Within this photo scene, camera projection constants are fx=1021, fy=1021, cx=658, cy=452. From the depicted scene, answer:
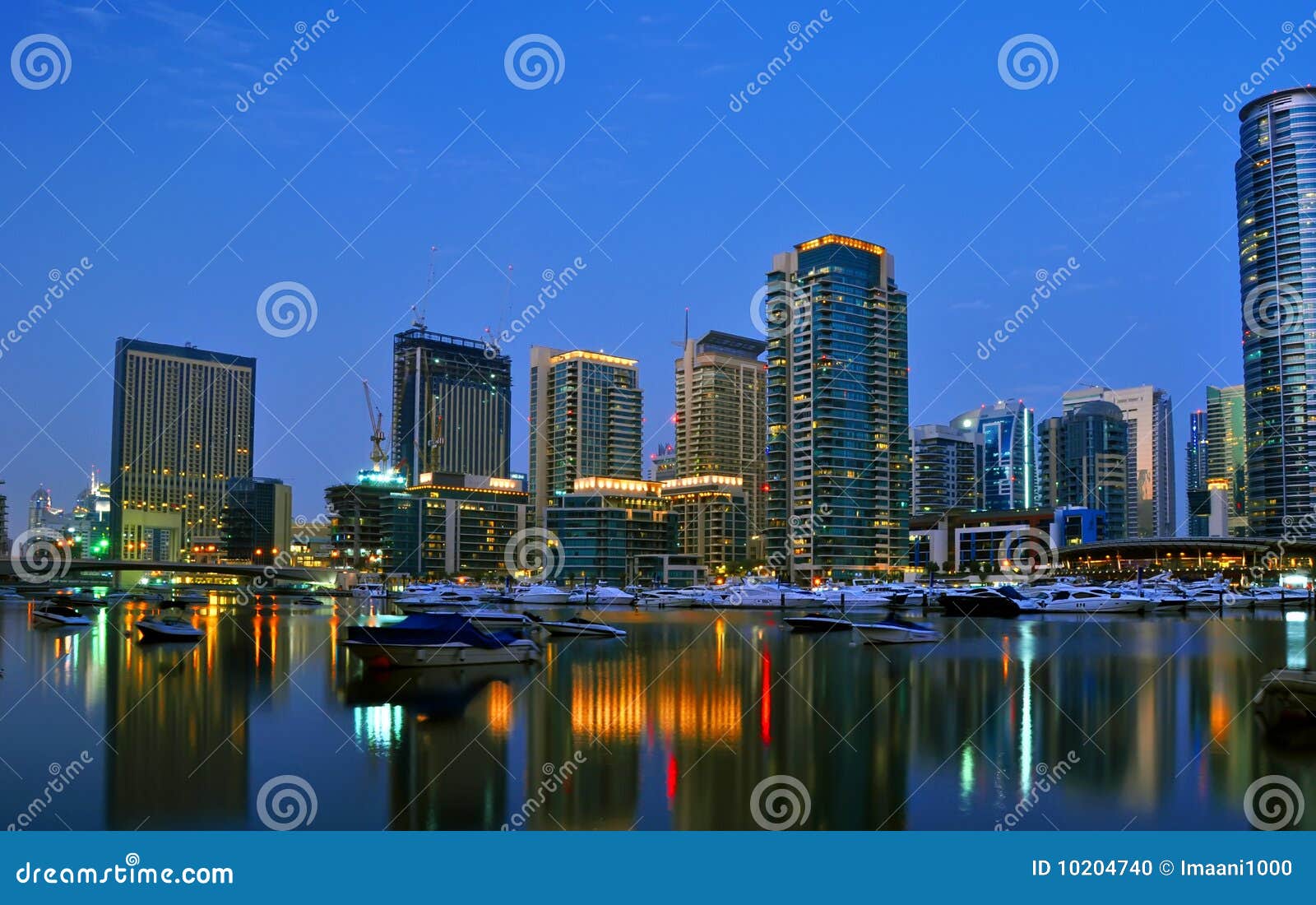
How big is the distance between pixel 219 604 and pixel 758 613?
4925cm

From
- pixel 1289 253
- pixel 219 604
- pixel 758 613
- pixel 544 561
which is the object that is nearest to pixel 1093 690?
pixel 758 613

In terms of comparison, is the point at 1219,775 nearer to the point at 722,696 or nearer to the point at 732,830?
the point at 732,830

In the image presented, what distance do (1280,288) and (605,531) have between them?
376ft

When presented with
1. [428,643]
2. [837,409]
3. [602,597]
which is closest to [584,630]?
[428,643]

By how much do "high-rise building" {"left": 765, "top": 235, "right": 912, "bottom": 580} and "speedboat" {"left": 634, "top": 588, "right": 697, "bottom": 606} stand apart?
151ft

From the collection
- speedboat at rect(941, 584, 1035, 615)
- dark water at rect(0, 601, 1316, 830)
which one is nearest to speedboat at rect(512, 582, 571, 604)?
speedboat at rect(941, 584, 1035, 615)

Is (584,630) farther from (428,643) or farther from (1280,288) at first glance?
(1280,288)

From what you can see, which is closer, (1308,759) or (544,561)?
(1308,759)

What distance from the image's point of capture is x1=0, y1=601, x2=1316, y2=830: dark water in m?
14.5

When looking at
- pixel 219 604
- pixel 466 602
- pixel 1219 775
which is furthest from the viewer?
pixel 219 604

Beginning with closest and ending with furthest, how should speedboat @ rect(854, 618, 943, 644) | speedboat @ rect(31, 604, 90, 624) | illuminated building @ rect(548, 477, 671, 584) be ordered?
speedboat @ rect(854, 618, 943, 644) < speedboat @ rect(31, 604, 90, 624) < illuminated building @ rect(548, 477, 671, 584)

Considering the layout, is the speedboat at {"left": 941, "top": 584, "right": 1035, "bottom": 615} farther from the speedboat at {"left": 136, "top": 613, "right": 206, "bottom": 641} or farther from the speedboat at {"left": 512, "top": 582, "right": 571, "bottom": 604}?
the speedboat at {"left": 136, "top": 613, "right": 206, "bottom": 641}

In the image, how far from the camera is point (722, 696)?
26016 mm

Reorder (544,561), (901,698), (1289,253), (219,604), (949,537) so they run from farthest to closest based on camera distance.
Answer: (949,537) < (544,561) < (1289,253) < (219,604) < (901,698)
